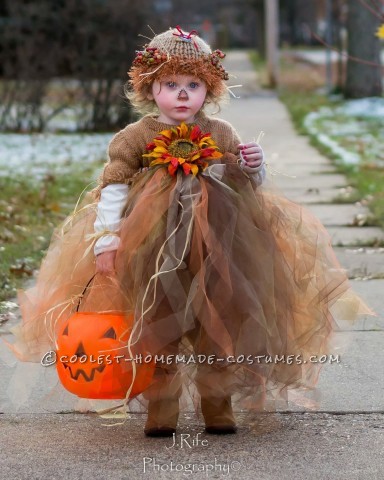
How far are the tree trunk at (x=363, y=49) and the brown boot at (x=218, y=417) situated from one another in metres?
16.5

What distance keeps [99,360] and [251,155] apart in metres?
0.91

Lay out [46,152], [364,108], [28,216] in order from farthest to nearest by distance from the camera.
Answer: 1. [364,108]
2. [46,152]
3. [28,216]

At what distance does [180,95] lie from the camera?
3998 millimetres

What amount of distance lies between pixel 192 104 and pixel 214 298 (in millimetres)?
724

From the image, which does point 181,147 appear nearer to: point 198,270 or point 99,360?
point 198,270

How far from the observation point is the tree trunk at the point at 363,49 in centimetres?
2008

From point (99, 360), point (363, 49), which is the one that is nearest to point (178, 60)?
point (99, 360)

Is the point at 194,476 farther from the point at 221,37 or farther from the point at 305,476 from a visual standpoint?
the point at 221,37

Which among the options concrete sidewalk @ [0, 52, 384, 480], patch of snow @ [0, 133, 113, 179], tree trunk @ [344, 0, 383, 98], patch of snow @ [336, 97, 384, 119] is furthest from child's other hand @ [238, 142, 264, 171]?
tree trunk @ [344, 0, 383, 98]

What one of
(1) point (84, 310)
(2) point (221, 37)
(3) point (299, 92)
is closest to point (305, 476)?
(1) point (84, 310)

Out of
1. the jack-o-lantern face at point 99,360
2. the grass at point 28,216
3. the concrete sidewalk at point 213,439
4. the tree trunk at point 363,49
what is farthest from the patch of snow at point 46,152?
the jack-o-lantern face at point 99,360

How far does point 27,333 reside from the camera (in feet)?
13.7

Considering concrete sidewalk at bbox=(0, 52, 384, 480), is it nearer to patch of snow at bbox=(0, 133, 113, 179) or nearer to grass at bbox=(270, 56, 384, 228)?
grass at bbox=(270, 56, 384, 228)

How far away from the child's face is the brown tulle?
0.77 ft
